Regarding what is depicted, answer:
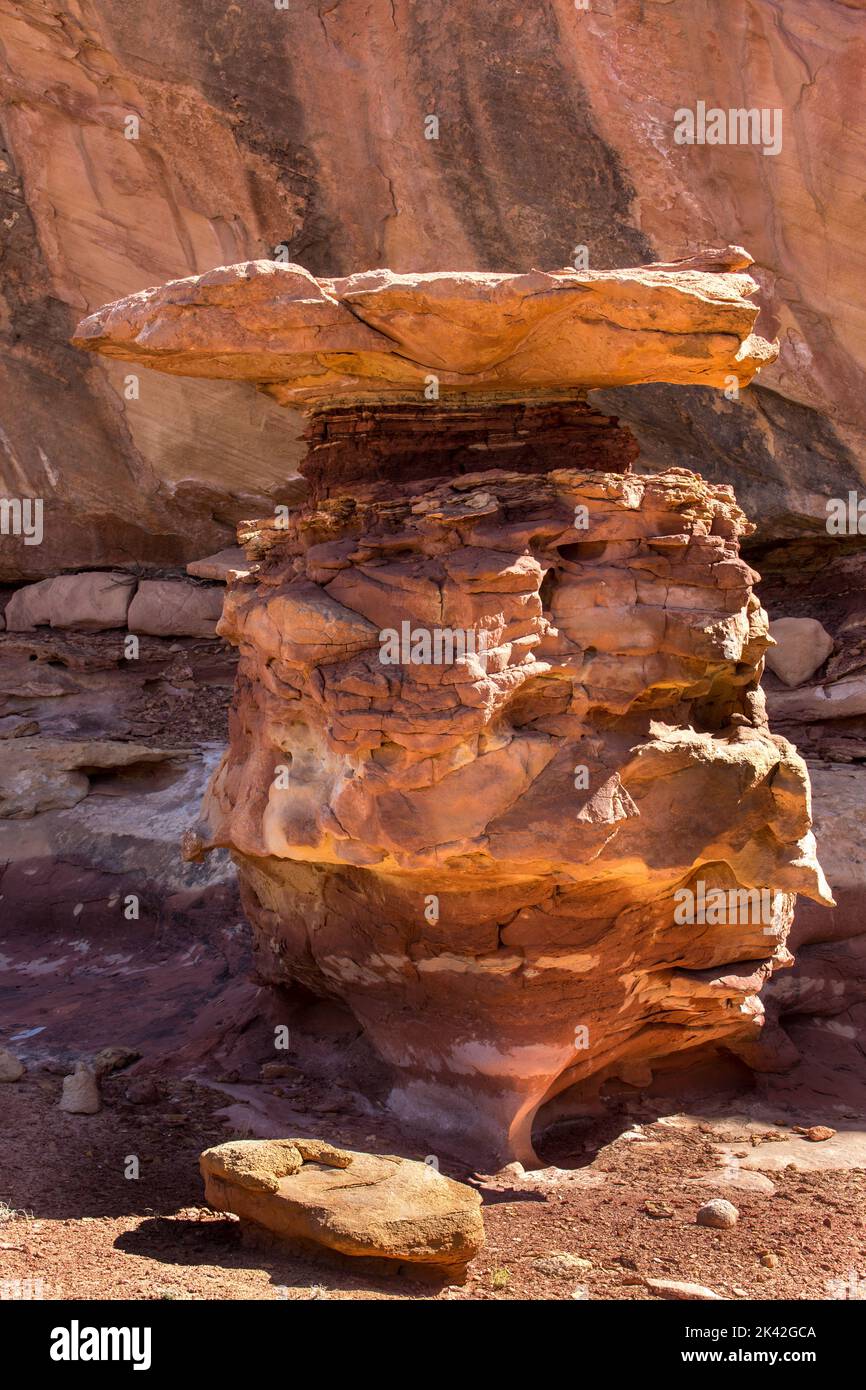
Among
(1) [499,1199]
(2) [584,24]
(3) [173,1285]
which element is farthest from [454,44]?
(3) [173,1285]

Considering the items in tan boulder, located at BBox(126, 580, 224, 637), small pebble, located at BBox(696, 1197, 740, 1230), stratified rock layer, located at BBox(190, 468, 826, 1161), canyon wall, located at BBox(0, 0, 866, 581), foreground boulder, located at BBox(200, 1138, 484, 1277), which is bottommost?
small pebble, located at BBox(696, 1197, 740, 1230)

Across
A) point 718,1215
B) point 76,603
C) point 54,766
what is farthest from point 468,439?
point 76,603

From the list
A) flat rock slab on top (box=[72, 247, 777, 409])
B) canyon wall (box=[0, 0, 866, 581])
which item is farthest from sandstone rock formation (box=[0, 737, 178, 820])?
flat rock slab on top (box=[72, 247, 777, 409])

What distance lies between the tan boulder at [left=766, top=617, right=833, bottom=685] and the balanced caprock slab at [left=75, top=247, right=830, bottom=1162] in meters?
3.17

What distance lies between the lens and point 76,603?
1034 cm

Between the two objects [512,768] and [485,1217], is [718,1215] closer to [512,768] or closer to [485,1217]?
[485,1217]

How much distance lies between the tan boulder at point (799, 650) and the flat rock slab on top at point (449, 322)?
13.2 feet

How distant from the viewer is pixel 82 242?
901cm

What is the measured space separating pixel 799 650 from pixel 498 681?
15.6 feet

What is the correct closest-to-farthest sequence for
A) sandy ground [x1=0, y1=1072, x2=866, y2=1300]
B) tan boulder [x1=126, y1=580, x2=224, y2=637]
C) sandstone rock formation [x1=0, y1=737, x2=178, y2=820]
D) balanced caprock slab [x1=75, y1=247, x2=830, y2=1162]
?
sandy ground [x1=0, y1=1072, x2=866, y2=1300] < balanced caprock slab [x1=75, y1=247, x2=830, y2=1162] < sandstone rock formation [x1=0, y1=737, x2=178, y2=820] < tan boulder [x1=126, y1=580, x2=224, y2=637]

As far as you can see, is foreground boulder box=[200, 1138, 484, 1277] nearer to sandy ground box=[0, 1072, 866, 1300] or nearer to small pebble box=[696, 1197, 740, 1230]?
sandy ground box=[0, 1072, 866, 1300]

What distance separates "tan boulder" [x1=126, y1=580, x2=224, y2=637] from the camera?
33.7 feet

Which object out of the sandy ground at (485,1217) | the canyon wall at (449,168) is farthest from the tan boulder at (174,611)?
the sandy ground at (485,1217)

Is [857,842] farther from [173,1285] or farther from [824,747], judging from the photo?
[173,1285]
